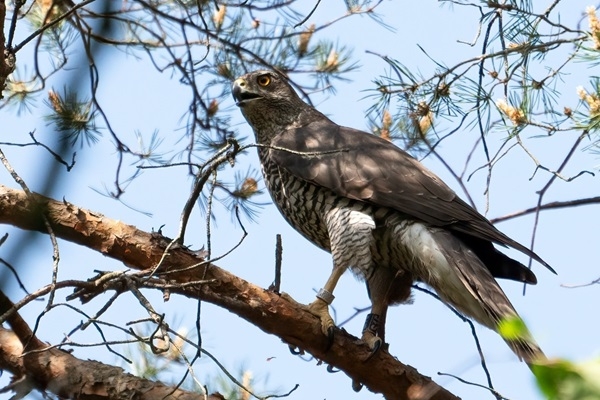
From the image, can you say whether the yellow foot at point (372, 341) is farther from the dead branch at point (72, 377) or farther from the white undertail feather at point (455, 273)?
the dead branch at point (72, 377)

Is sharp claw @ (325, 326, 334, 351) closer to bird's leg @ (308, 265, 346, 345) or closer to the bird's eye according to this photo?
bird's leg @ (308, 265, 346, 345)

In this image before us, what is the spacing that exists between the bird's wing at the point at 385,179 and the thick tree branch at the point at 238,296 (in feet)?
2.99

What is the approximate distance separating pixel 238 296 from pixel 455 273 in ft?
4.07

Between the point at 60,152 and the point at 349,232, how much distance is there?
337cm

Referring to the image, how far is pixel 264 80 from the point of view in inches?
197

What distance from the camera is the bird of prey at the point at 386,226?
3975mm

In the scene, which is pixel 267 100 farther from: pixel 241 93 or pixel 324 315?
pixel 324 315

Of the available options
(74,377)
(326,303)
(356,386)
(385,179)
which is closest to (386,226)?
(385,179)

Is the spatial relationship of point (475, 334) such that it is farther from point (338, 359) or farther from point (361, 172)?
point (361, 172)

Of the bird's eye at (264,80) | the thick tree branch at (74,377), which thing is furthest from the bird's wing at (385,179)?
the thick tree branch at (74,377)

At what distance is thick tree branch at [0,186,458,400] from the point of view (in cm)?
303

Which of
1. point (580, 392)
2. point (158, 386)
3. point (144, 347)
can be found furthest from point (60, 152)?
point (144, 347)

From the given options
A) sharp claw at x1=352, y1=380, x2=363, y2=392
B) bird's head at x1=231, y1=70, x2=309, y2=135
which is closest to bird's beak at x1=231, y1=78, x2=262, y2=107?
bird's head at x1=231, y1=70, x2=309, y2=135

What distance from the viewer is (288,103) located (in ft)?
16.8
